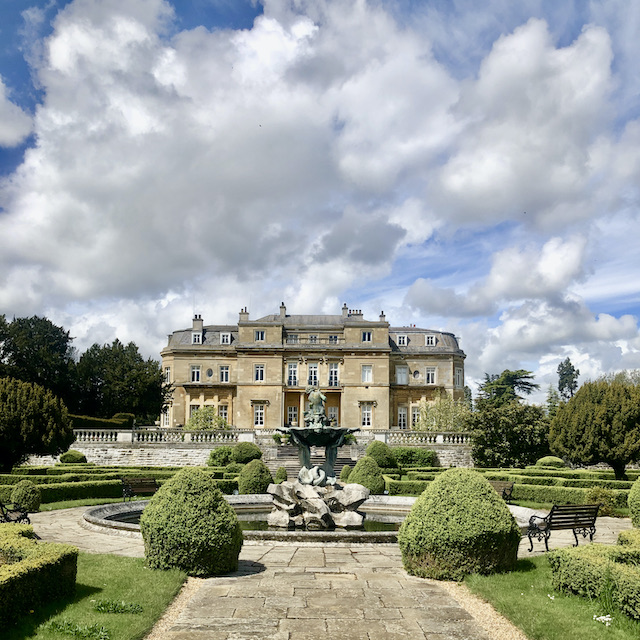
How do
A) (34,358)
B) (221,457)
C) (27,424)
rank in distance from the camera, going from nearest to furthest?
(27,424), (221,457), (34,358)

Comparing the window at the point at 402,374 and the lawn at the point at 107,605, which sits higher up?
the window at the point at 402,374

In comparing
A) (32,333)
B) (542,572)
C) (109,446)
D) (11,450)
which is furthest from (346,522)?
(32,333)

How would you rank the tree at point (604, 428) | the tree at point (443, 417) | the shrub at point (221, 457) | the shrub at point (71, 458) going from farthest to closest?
the tree at point (443, 417), the shrub at point (221, 457), the shrub at point (71, 458), the tree at point (604, 428)

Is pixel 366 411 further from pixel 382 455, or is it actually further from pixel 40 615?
pixel 40 615

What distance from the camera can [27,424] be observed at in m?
23.6

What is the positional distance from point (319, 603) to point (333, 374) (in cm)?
4746

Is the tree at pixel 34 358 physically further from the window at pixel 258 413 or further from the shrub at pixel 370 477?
the shrub at pixel 370 477

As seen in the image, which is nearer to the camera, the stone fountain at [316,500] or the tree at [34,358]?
the stone fountain at [316,500]

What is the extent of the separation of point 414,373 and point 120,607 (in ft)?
168

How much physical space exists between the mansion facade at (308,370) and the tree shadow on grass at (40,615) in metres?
45.3

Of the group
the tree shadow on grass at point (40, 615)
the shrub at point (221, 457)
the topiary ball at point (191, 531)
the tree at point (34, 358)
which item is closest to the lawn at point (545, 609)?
the topiary ball at point (191, 531)

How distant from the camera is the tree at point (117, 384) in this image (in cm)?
4675

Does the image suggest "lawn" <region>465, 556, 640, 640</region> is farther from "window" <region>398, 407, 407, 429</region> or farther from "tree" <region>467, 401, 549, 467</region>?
"window" <region>398, 407, 407, 429</region>

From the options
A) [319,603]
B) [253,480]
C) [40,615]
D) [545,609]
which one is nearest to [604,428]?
[253,480]
